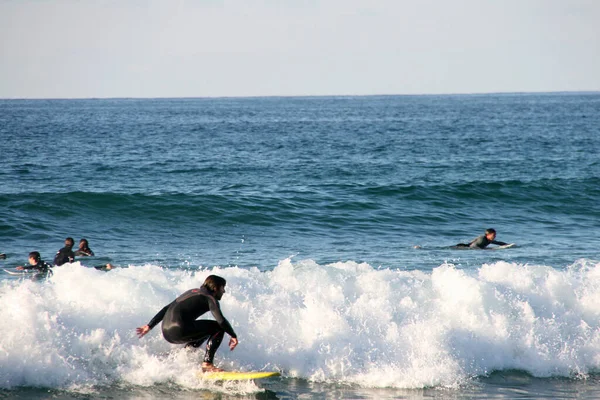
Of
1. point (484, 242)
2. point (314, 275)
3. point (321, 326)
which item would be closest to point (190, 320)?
point (321, 326)

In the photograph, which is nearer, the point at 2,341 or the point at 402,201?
the point at 2,341

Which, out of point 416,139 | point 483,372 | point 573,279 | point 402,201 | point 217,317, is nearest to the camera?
point 217,317

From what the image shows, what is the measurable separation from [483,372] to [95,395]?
5580 mm

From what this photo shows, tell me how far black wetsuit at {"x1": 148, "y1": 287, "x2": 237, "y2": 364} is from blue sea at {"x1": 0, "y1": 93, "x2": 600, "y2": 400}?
0.65 metres

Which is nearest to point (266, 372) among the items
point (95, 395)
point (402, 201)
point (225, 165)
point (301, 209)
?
point (95, 395)

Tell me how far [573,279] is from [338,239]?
885 centimetres

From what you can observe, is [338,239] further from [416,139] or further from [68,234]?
[416,139]

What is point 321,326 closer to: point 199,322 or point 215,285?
point 199,322

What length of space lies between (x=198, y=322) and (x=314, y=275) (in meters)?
3.19

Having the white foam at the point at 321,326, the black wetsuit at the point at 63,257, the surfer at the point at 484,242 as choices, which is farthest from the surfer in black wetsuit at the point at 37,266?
the surfer at the point at 484,242

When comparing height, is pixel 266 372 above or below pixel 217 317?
below

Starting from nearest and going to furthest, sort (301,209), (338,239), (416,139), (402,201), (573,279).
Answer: (573,279), (338,239), (301,209), (402,201), (416,139)

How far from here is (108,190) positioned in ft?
88.5

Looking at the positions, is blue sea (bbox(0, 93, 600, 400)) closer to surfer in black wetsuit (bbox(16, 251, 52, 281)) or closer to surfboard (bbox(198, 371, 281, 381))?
surfboard (bbox(198, 371, 281, 381))
